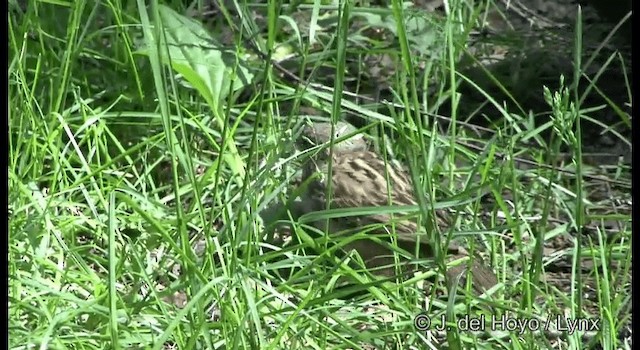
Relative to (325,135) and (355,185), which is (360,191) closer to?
(355,185)

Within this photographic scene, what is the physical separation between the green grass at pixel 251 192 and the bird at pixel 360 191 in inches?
2.8

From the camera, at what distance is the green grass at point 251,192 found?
2244 millimetres

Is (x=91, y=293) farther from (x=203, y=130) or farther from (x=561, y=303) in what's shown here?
(x=561, y=303)

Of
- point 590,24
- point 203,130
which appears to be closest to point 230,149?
point 203,130

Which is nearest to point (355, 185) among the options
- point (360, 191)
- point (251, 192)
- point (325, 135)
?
point (360, 191)

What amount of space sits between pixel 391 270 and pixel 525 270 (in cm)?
48
